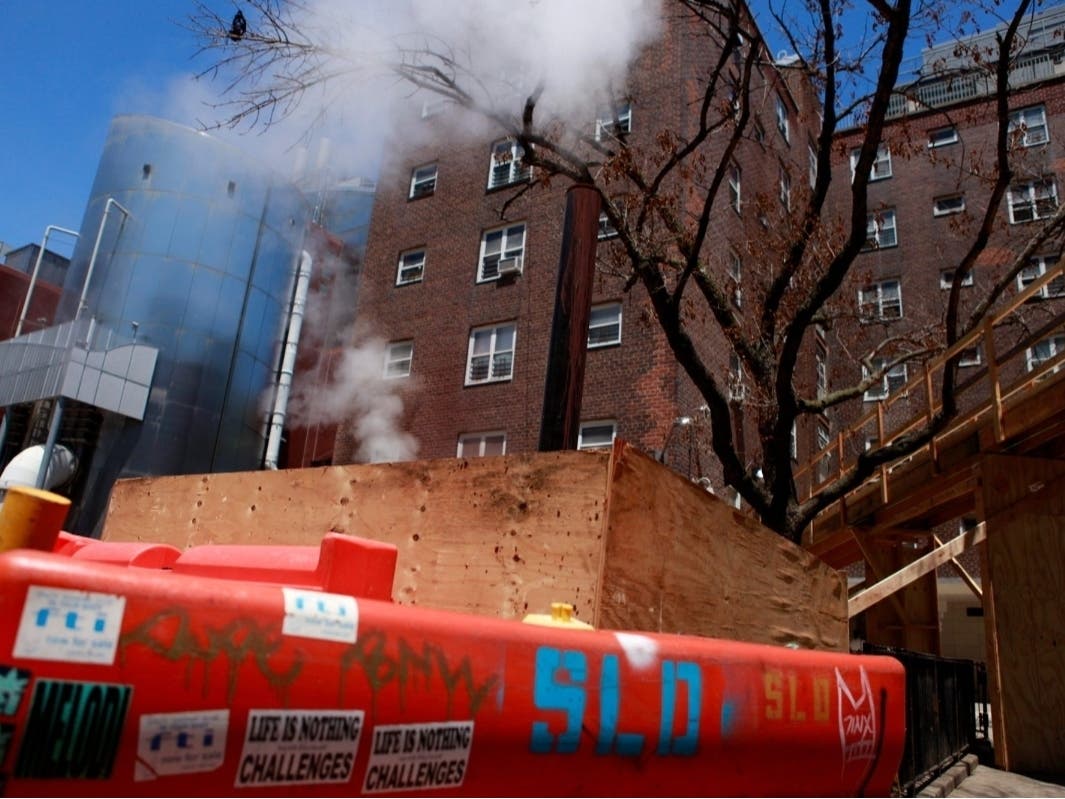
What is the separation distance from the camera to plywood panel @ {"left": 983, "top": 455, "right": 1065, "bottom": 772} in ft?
25.0

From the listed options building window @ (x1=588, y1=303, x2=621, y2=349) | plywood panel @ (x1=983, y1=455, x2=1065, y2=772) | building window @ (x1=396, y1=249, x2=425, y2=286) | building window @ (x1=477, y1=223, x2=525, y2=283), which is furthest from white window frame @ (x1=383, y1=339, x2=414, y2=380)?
plywood panel @ (x1=983, y1=455, x2=1065, y2=772)

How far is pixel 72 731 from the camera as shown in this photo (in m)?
1.41

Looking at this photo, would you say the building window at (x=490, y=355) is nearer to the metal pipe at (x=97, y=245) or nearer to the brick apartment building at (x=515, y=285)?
the brick apartment building at (x=515, y=285)

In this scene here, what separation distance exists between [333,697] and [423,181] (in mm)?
19250

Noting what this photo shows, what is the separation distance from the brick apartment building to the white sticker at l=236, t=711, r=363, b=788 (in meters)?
11.7

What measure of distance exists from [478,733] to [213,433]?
19543 mm

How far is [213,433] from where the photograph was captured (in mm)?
19703

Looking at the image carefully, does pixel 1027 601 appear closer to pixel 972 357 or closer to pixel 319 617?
pixel 319 617

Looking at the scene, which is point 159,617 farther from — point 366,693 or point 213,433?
point 213,433

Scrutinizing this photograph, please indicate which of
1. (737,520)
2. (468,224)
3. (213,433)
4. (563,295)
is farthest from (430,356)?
(737,520)

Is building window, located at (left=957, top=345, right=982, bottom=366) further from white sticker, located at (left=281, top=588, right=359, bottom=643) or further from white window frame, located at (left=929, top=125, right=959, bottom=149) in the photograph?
white sticker, located at (left=281, top=588, right=359, bottom=643)

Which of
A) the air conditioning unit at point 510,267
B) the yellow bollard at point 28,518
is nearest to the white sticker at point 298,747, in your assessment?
the yellow bollard at point 28,518

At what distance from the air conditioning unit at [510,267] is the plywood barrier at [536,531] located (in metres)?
12.6

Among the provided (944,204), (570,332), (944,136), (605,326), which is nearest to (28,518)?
(570,332)
